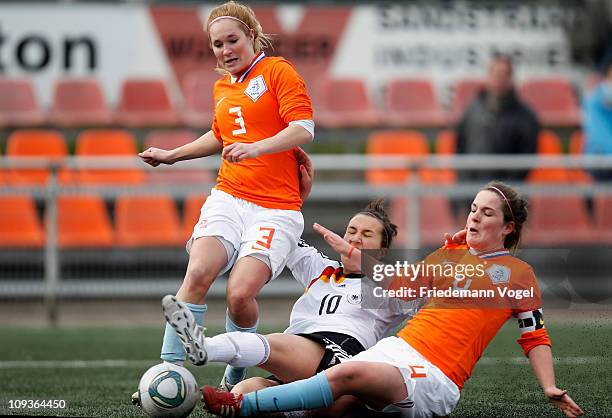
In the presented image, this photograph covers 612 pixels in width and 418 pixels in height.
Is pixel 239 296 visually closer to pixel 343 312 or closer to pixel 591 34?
pixel 343 312

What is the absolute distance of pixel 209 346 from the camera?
4445mm

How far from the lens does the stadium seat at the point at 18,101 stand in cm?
1263

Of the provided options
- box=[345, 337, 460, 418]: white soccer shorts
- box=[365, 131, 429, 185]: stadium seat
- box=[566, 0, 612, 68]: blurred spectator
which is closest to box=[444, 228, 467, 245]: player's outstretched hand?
box=[345, 337, 460, 418]: white soccer shorts

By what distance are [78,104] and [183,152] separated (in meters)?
7.69

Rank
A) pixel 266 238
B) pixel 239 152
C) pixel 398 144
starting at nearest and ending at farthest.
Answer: pixel 239 152
pixel 266 238
pixel 398 144

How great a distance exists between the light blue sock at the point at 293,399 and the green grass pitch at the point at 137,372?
0.71m

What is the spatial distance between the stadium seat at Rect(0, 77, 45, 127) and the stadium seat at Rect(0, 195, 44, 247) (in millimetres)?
3049

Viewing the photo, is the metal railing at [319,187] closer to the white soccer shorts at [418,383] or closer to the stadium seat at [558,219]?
the stadium seat at [558,219]

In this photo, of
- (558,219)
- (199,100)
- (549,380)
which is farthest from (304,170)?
(199,100)

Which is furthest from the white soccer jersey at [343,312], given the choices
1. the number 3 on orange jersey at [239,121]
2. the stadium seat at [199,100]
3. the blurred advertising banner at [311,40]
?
the blurred advertising banner at [311,40]

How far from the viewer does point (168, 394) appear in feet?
15.1

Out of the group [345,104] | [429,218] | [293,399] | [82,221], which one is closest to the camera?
[293,399]

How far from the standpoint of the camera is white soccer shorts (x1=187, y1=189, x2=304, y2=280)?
5.14 metres

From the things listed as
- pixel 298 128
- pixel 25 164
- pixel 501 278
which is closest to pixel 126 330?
pixel 25 164
